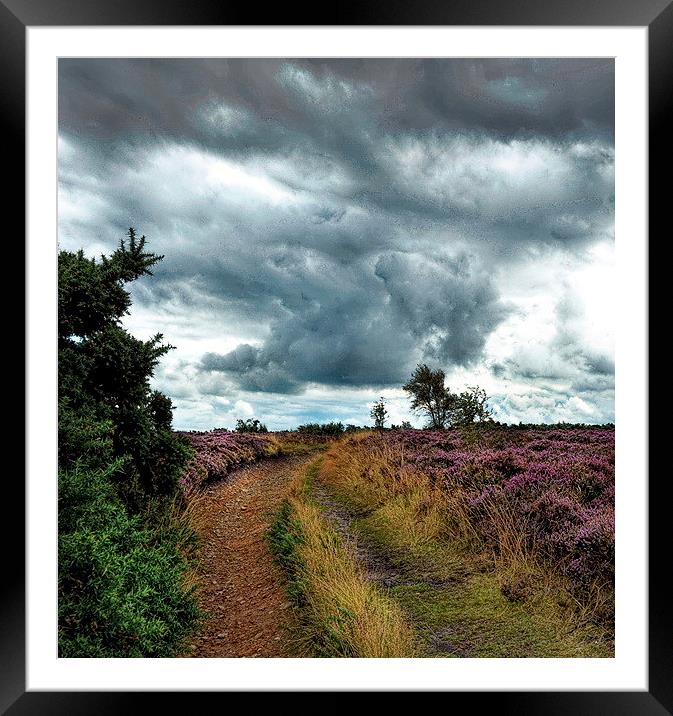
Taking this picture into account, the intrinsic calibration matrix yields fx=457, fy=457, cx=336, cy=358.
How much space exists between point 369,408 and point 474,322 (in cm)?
100

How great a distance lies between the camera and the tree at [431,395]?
11.4 ft

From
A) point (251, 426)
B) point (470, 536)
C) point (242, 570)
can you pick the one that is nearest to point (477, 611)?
point (470, 536)

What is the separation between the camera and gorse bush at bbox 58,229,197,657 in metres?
2.19

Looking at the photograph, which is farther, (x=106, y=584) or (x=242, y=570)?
(x=242, y=570)

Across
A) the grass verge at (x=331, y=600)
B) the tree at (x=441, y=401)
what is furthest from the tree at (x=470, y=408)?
the grass verge at (x=331, y=600)

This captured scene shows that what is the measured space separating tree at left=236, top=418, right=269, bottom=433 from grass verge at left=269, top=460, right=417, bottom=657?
30.1 inches

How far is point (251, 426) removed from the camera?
348 cm

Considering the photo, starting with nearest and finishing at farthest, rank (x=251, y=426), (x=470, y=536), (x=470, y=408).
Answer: (x=470, y=536)
(x=251, y=426)
(x=470, y=408)

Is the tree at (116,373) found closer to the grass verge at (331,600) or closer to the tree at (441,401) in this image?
the grass verge at (331,600)
